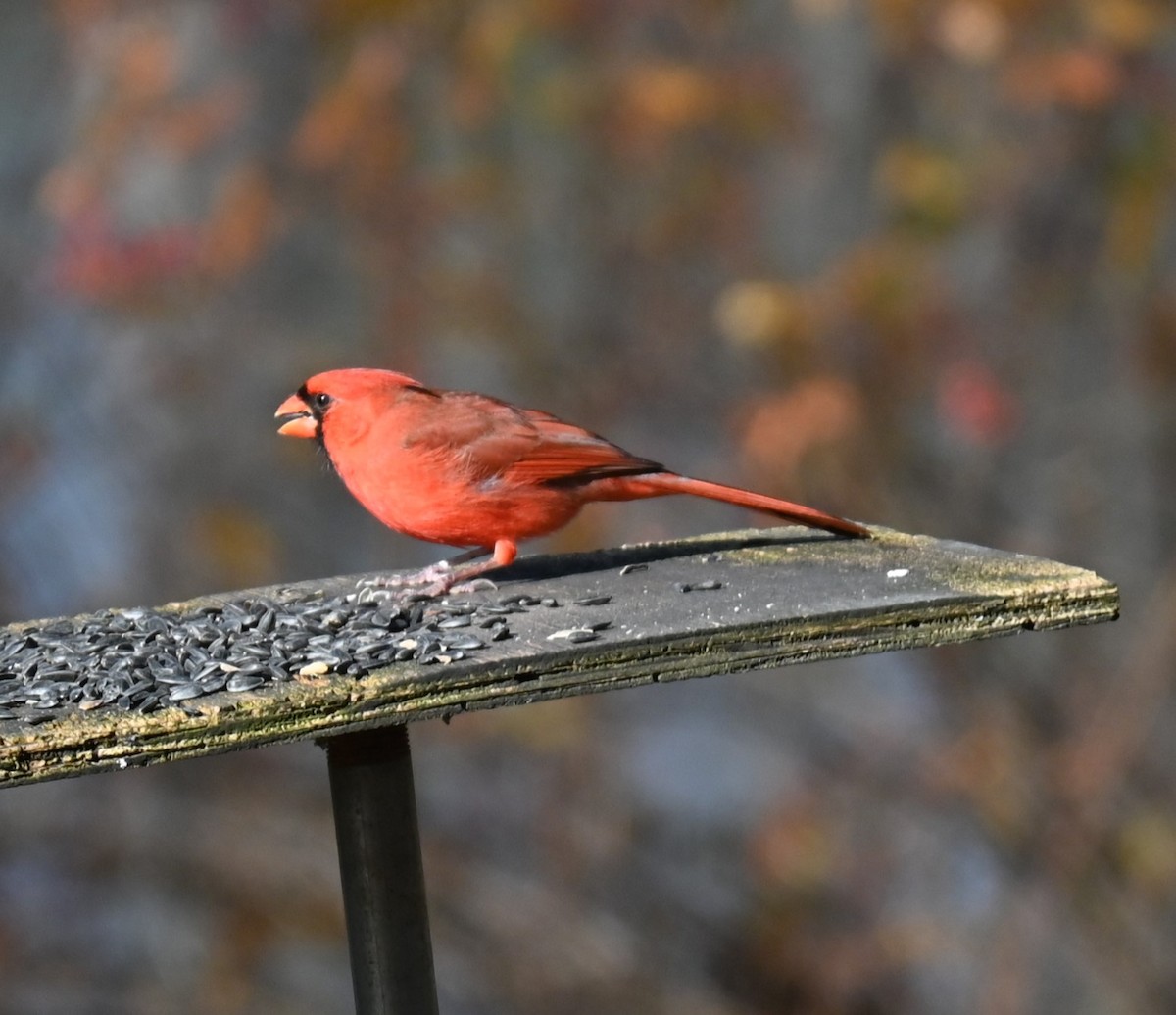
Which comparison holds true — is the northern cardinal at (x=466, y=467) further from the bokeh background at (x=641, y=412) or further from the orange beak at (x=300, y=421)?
the bokeh background at (x=641, y=412)

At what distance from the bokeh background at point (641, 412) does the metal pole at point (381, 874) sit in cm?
310

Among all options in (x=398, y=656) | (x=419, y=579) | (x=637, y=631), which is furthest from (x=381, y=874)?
(x=419, y=579)

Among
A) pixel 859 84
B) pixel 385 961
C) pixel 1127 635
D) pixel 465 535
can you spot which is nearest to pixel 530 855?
pixel 1127 635

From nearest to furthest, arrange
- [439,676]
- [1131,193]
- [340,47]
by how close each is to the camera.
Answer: [439,676]
[1131,193]
[340,47]

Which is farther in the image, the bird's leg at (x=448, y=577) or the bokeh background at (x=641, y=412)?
the bokeh background at (x=641, y=412)

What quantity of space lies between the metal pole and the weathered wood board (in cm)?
17

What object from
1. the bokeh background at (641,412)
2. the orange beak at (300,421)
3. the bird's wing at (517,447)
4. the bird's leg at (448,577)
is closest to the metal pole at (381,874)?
the bird's leg at (448,577)

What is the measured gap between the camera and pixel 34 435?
5.73 m

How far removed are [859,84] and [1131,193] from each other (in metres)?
0.92

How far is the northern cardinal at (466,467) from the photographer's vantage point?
2.60m

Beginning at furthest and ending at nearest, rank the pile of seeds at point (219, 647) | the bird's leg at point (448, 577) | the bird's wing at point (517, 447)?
the bird's wing at point (517, 447)
the bird's leg at point (448, 577)
the pile of seeds at point (219, 647)

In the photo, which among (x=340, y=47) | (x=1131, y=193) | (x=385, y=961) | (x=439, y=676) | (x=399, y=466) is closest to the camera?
(x=439, y=676)

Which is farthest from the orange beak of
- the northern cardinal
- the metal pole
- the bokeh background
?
the bokeh background

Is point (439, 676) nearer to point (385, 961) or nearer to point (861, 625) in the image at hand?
point (385, 961)
